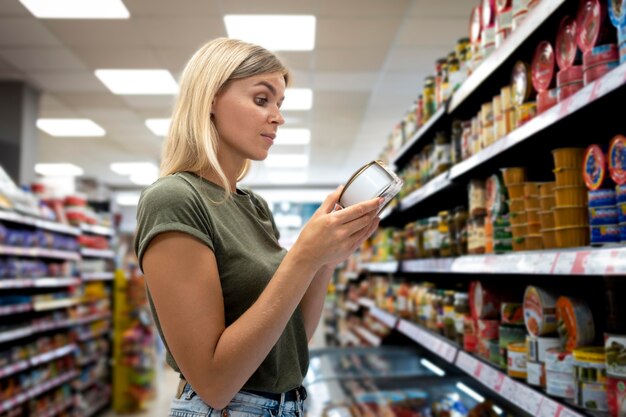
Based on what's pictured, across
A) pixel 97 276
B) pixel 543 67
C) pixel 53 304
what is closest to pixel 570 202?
pixel 543 67

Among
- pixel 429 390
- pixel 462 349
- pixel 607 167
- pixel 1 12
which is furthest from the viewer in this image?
pixel 1 12

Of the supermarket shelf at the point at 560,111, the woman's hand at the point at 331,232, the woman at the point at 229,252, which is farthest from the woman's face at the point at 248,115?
the supermarket shelf at the point at 560,111

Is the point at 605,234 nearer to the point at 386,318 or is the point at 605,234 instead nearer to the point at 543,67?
the point at 543,67

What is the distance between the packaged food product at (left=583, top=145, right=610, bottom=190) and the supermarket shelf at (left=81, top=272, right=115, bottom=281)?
566cm

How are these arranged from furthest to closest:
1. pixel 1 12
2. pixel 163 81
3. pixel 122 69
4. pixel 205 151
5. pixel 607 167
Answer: pixel 163 81, pixel 122 69, pixel 1 12, pixel 607 167, pixel 205 151

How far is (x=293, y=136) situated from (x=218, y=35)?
3.66 m

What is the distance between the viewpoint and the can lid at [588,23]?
4.47 ft

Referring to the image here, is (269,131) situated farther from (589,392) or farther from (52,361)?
(52,361)

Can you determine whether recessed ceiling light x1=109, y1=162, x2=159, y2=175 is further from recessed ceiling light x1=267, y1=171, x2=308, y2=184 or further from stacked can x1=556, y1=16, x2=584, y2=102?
stacked can x1=556, y1=16, x2=584, y2=102

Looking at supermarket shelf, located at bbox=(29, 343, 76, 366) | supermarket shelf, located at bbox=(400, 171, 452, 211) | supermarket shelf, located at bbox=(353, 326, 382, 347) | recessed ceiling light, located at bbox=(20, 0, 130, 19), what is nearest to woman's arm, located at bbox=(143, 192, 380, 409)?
supermarket shelf, located at bbox=(400, 171, 452, 211)

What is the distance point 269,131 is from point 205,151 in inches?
5.8

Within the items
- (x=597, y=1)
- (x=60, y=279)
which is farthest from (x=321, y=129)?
(x=597, y=1)

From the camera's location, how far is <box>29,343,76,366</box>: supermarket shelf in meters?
4.76

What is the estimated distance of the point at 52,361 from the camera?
5.36 m
